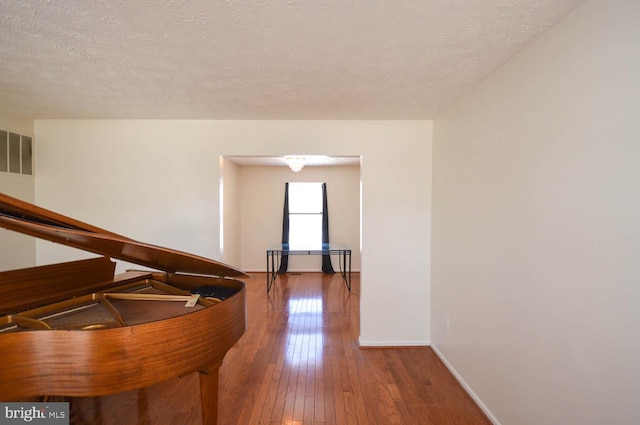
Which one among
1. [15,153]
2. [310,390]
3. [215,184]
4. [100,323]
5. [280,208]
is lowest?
[310,390]

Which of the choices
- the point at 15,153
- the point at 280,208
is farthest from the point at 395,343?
the point at 15,153

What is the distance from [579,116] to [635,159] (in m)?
0.33

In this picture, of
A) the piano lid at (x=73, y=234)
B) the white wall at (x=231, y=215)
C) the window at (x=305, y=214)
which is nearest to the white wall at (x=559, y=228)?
the piano lid at (x=73, y=234)

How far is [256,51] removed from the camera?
1.65 meters

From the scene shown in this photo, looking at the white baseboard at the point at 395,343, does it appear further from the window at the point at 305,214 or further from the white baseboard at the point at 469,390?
the window at the point at 305,214

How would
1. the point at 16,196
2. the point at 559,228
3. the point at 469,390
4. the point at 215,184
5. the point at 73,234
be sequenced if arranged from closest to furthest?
the point at 73,234
the point at 559,228
the point at 469,390
the point at 16,196
the point at 215,184

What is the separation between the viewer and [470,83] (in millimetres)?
2113

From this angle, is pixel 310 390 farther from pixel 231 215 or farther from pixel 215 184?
pixel 231 215

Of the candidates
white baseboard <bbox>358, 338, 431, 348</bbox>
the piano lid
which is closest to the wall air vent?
the piano lid

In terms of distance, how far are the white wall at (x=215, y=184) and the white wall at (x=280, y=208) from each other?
3.29 meters

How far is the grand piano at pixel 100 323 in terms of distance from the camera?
1087mm

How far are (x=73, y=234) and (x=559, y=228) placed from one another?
2.25 metres

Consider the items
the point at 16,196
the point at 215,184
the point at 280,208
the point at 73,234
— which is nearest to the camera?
the point at 73,234

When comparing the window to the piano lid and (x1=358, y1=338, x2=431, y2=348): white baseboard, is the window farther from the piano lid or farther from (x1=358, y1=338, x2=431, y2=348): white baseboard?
the piano lid
